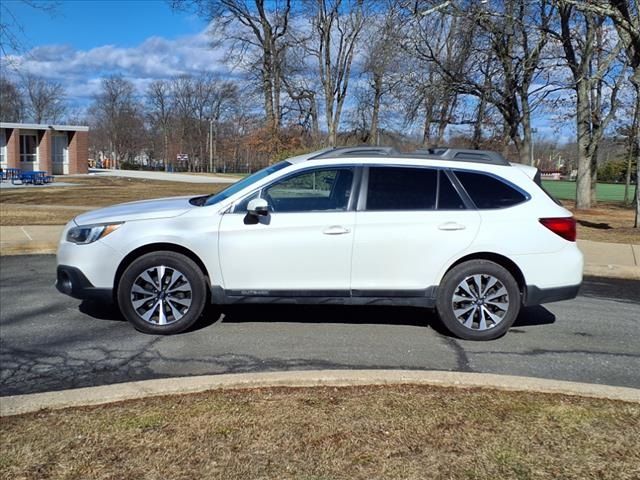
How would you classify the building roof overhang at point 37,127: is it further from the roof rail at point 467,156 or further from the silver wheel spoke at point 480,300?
the silver wheel spoke at point 480,300

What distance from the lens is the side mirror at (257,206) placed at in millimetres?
5125

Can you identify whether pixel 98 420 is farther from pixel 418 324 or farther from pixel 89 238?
pixel 418 324

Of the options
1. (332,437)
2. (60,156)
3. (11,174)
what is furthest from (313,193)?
(60,156)

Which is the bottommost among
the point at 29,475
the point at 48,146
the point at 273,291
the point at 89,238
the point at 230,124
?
the point at 29,475

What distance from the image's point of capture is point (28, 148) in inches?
1890

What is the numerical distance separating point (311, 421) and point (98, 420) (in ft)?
4.05

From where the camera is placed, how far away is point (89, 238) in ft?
17.4

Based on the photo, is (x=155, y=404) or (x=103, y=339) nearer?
(x=155, y=404)

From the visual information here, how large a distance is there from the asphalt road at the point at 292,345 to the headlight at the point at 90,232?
877 mm

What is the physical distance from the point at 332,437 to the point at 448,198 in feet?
9.71

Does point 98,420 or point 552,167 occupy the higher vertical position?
point 552,167

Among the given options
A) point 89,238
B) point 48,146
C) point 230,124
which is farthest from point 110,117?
point 89,238

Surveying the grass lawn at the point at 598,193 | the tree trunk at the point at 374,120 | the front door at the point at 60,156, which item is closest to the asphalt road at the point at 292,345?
the grass lawn at the point at 598,193

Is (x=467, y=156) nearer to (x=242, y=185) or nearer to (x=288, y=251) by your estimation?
(x=288, y=251)
